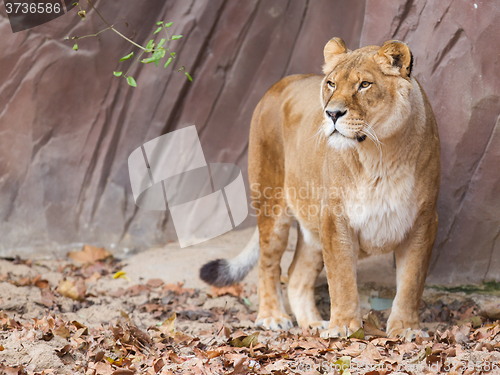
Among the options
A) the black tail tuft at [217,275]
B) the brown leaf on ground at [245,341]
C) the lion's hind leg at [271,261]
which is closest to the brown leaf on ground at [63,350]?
A: the brown leaf on ground at [245,341]


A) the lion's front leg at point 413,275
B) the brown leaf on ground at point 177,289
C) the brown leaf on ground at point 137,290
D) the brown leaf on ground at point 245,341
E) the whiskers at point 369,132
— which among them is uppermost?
the whiskers at point 369,132

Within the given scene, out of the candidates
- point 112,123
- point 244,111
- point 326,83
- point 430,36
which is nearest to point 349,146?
point 326,83

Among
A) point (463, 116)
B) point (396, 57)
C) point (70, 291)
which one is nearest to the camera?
point (396, 57)

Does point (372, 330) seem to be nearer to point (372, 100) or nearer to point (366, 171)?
point (366, 171)

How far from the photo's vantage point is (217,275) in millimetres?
4555

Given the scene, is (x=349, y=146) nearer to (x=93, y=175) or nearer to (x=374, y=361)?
(x=374, y=361)

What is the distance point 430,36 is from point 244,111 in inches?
100

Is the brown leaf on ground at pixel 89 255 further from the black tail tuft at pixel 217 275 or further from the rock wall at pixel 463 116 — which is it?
the rock wall at pixel 463 116

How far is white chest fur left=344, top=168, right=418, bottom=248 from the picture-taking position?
3.28m

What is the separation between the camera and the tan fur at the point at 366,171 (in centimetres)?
312

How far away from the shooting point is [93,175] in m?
6.15

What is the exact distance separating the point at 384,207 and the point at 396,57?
0.90 metres

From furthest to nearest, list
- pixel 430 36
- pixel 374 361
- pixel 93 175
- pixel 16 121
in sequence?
pixel 93 175
pixel 16 121
pixel 430 36
pixel 374 361

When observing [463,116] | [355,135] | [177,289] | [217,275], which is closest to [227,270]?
[217,275]
